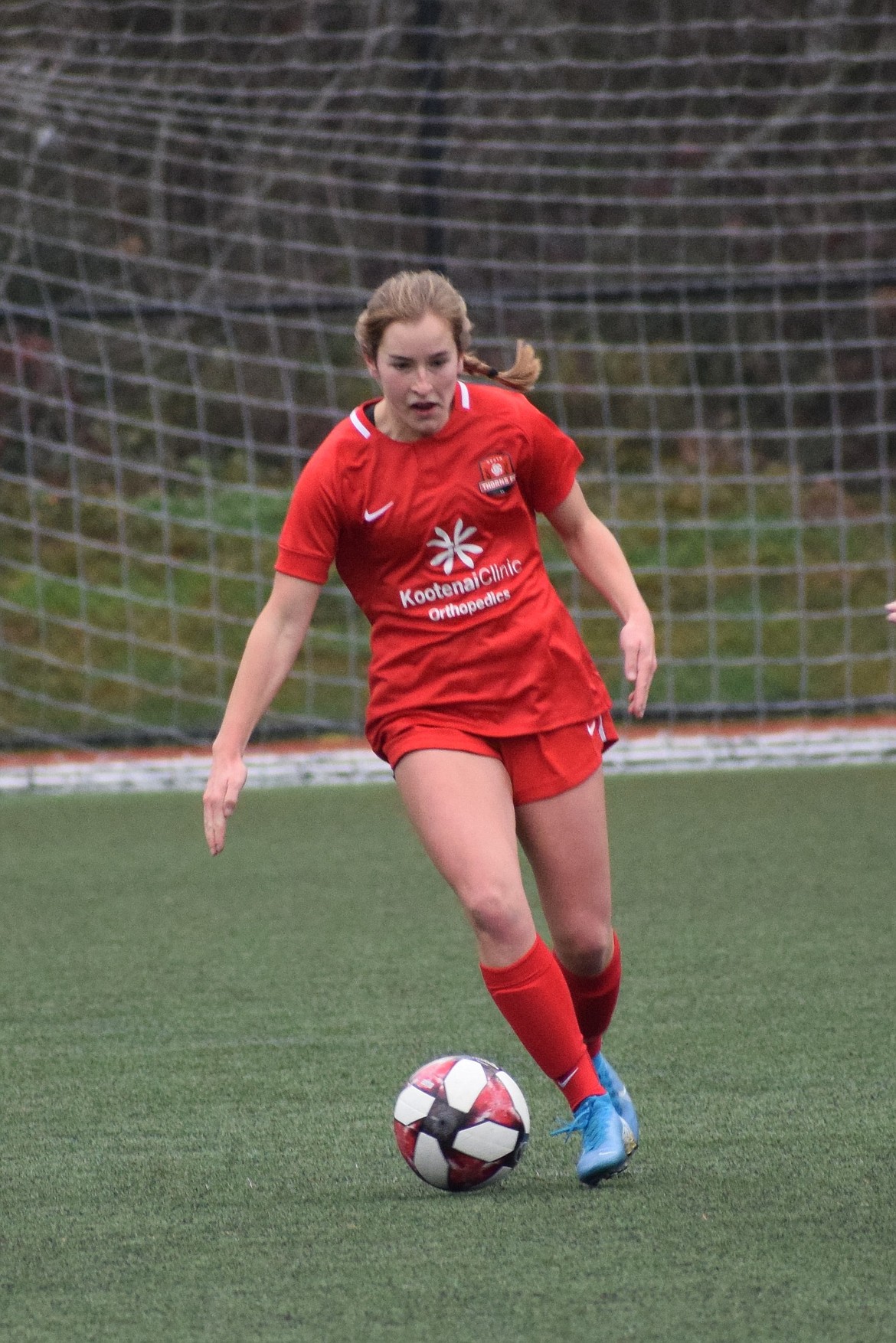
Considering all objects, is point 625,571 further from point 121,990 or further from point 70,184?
point 70,184

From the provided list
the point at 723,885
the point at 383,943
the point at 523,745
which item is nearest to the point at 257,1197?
the point at 523,745

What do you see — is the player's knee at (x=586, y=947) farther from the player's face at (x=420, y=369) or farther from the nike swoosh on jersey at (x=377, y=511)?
the player's face at (x=420, y=369)

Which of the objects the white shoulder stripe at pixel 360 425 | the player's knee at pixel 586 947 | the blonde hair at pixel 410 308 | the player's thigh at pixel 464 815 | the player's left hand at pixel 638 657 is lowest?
the player's knee at pixel 586 947

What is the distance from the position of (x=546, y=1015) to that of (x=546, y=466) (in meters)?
0.98

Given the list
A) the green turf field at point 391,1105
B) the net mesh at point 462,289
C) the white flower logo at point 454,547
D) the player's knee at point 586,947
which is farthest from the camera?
the net mesh at point 462,289

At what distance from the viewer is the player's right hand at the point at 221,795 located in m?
3.11

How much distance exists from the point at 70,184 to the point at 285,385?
5.95ft

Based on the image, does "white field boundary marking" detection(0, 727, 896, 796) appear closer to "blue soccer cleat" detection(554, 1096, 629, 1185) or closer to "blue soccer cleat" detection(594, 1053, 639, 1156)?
"blue soccer cleat" detection(594, 1053, 639, 1156)

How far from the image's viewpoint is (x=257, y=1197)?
3.13 m

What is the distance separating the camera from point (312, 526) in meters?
3.28

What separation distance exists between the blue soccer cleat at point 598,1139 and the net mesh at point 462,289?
660cm

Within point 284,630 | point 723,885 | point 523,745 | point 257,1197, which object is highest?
point 284,630

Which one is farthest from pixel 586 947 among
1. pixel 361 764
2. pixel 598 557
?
pixel 361 764

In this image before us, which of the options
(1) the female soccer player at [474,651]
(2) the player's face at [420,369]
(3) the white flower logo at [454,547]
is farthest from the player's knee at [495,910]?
(2) the player's face at [420,369]
